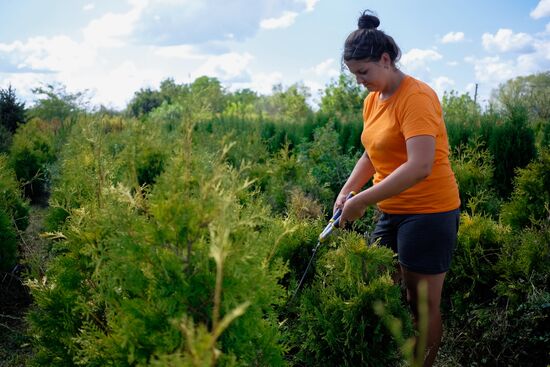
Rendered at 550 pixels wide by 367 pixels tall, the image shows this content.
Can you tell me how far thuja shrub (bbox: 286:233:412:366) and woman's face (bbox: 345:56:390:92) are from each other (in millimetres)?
917

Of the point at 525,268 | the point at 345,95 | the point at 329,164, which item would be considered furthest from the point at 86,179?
the point at 345,95

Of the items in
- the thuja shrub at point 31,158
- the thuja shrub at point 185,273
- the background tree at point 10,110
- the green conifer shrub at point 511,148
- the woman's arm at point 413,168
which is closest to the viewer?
the thuja shrub at point 185,273

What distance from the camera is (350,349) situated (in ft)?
9.72

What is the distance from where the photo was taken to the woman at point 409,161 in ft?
8.29

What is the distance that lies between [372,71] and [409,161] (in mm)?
572

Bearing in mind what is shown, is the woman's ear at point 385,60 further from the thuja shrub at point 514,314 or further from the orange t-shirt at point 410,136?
the thuja shrub at point 514,314

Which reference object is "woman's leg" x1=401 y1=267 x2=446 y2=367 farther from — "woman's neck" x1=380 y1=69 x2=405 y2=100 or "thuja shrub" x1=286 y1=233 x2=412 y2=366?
"woman's neck" x1=380 y1=69 x2=405 y2=100

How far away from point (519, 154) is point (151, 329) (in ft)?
23.7

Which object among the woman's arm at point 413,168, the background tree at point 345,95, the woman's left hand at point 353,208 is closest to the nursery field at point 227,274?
the woman's left hand at point 353,208

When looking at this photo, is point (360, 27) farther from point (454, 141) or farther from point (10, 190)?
point (454, 141)

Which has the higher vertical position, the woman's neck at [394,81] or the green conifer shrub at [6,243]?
the woman's neck at [394,81]

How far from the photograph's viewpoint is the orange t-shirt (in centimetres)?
254

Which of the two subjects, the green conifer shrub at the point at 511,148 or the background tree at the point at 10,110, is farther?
the background tree at the point at 10,110

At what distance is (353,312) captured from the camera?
9.65 ft
